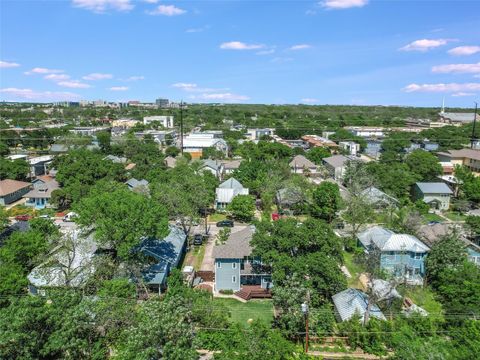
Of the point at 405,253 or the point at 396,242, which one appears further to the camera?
the point at 396,242

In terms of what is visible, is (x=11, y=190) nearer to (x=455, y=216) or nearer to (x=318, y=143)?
(x=455, y=216)

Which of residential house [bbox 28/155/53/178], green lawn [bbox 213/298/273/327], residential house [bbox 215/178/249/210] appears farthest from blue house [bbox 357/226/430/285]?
residential house [bbox 28/155/53/178]

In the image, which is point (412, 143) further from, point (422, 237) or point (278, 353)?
point (278, 353)

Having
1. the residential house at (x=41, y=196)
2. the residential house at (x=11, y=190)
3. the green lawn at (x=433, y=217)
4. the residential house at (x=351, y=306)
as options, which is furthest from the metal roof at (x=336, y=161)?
the residential house at (x=11, y=190)

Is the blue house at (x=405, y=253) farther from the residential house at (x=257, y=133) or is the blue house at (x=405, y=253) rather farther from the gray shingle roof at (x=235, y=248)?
the residential house at (x=257, y=133)

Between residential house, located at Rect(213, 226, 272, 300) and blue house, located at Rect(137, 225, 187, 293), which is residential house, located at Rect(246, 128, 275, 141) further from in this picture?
residential house, located at Rect(213, 226, 272, 300)

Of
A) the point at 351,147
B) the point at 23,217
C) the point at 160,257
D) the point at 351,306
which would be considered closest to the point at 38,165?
the point at 23,217
